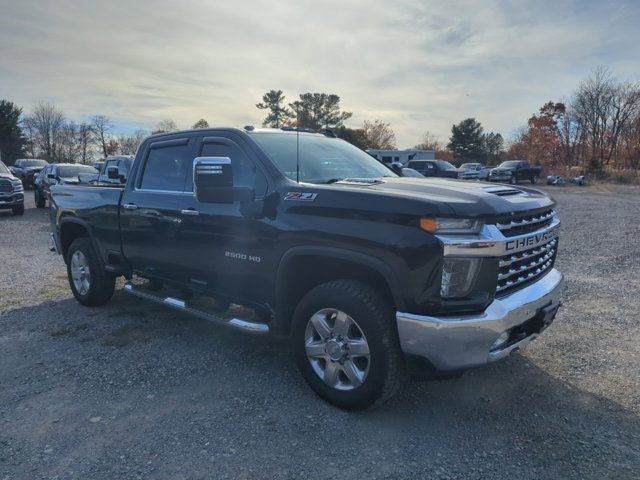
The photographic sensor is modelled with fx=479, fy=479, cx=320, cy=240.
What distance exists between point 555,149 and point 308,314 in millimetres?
61765

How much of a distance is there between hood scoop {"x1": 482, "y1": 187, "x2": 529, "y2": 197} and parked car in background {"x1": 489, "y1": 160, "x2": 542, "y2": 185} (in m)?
33.6

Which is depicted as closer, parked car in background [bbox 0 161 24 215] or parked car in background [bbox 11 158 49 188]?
parked car in background [bbox 0 161 24 215]

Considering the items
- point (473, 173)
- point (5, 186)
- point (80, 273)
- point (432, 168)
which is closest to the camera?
point (80, 273)

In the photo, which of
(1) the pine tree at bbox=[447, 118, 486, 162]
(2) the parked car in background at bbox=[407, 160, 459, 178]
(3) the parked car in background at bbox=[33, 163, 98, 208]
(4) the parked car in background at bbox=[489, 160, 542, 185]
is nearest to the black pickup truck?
(3) the parked car in background at bbox=[33, 163, 98, 208]

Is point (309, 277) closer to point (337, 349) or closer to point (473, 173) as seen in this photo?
point (337, 349)

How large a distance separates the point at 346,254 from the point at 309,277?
536mm

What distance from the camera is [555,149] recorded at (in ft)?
187

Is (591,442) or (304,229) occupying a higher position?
(304,229)

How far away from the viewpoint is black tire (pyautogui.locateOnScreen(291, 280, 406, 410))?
299 centimetres

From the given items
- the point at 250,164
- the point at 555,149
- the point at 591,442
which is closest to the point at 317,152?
the point at 250,164

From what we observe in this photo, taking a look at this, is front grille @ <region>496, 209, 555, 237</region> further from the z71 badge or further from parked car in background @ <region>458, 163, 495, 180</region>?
parked car in background @ <region>458, 163, 495, 180</region>

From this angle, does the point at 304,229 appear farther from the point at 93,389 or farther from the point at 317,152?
the point at 93,389

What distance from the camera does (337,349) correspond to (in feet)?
10.6

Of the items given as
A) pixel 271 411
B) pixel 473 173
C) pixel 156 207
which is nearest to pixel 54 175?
pixel 156 207
